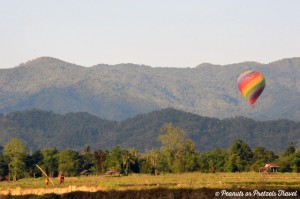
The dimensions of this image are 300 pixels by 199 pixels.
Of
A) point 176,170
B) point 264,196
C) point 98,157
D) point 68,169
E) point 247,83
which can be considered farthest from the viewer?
point 98,157

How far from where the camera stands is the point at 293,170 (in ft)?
453

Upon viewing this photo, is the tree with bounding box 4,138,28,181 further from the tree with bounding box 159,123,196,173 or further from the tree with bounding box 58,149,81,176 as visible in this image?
the tree with bounding box 159,123,196,173

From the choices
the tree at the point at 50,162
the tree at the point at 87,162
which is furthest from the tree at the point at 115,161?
the tree at the point at 50,162

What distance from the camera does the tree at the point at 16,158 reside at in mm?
154375

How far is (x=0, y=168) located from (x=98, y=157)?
33093 mm

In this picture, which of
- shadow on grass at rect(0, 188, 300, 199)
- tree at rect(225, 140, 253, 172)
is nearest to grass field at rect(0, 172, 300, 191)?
shadow on grass at rect(0, 188, 300, 199)

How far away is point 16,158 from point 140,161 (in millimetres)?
32011

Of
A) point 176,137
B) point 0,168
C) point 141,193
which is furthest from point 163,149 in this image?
point 141,193

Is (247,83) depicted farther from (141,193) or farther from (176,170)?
(141,193)

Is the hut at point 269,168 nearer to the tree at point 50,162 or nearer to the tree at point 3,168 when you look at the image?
the tree at point 50,162

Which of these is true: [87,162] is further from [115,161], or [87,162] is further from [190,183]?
[190,183]

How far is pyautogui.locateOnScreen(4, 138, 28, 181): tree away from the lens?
154 m

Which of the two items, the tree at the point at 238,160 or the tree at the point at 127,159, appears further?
the tree at the point at 127,159

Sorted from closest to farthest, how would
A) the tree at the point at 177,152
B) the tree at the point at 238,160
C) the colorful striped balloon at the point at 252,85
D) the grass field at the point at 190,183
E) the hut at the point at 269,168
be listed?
the grass field at the point at 190,183
the hut at the point at 269,168
the colorful striped balloon at the point at 252,85
the tree at the point at 238,160
the tree at the point at 177,152
